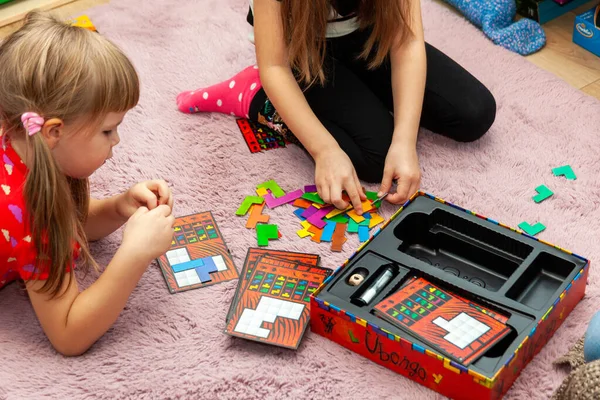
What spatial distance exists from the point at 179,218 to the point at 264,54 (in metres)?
0.37

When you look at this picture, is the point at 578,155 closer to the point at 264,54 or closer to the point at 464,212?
the point at 464,212

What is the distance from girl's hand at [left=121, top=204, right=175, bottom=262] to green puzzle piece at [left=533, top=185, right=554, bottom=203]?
74cm

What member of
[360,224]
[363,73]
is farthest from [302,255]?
[363,73]

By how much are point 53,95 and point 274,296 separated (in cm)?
49

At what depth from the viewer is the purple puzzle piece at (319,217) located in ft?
4.93

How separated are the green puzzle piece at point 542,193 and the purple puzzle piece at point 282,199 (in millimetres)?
472

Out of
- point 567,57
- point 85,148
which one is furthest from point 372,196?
point 567,57

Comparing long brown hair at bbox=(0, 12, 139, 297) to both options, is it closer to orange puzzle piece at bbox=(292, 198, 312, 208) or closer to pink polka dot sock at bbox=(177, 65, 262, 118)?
orange puzzle piece at bbox=(292, 198, 312, 208)

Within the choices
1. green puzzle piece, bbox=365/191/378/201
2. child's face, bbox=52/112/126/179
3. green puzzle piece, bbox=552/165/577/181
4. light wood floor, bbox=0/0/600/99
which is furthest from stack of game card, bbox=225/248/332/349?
light wood floor, bbox=0/0/600/99

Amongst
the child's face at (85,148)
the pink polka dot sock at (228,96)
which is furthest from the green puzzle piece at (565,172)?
the child's face at (85,148)

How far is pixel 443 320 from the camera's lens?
3.90ft

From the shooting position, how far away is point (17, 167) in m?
1.16

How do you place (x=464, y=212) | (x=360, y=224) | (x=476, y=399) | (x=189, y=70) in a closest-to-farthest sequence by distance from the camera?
(x=476, y=399)
(x=464, y=212)
(x=360, y=224)
(x=189, y=70)

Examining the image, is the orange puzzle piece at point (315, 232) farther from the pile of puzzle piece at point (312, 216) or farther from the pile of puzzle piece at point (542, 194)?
the pile of puzzle piece at point (542, 194)
